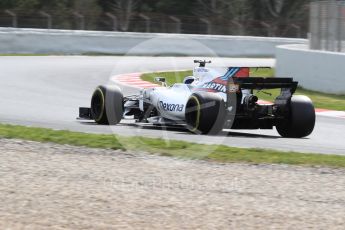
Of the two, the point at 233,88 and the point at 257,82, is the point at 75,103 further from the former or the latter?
the point at 257,82

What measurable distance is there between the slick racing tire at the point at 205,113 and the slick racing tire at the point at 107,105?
1605 mm

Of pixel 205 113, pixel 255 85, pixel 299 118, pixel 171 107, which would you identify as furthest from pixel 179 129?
pixel 299 118

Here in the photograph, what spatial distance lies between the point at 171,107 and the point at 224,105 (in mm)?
1093

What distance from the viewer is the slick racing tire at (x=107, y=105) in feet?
40.6

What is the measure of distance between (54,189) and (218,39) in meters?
30.5

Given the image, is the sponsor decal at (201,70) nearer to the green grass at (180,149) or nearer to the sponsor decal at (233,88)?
the sponsor decal at (233,88)

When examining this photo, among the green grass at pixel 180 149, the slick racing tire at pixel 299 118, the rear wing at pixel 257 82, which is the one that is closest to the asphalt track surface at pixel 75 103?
the slick racing tire at pixel 299 118

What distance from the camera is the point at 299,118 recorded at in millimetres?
11516

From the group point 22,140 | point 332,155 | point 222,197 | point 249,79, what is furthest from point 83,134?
point 222,197

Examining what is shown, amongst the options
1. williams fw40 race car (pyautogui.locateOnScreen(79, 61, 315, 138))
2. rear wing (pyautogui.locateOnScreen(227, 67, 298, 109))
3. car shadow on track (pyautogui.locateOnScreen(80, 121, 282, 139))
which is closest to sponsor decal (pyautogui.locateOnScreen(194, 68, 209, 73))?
williams fw40 race car (pyautogui.locateOnScreen(79, 61, 315, 138))

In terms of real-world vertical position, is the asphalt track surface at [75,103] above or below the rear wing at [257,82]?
below

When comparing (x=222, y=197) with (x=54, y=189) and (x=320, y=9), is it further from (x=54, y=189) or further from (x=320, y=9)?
(x=320, y=9)

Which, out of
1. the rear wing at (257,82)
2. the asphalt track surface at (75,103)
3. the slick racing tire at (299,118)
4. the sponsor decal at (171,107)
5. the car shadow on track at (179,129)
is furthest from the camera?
the car shadow on track at (179,129)

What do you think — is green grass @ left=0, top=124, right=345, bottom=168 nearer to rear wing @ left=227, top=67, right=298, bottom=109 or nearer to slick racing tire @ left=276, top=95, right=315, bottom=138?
rear wing @ left=227, top=67, right=298, bottom=109
